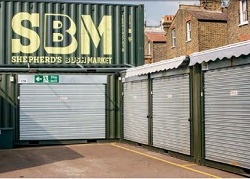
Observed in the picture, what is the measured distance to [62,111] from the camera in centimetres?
1586

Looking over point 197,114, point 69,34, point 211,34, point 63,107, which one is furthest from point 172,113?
point 211,34

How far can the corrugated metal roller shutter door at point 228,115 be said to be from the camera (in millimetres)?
8906

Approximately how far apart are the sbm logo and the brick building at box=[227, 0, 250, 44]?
12898 millimetres

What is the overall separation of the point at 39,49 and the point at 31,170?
7.37 m

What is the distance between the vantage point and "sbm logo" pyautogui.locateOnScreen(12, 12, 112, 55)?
638 inches

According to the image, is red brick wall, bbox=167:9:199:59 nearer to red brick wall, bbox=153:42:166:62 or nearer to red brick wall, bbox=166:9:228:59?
red brick wall, bbox=166:9:228:59

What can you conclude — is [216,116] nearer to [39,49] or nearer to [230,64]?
[230,64]

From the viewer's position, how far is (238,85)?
9.15 m

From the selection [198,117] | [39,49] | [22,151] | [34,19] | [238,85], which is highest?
[34,19]

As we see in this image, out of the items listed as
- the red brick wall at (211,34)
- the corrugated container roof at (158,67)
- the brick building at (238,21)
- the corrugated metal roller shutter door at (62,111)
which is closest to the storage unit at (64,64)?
the corrugated metal roller shutter door at (62,111)

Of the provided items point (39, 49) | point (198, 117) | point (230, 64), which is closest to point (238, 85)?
point (230, 64)

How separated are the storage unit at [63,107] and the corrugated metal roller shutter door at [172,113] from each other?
3645mm

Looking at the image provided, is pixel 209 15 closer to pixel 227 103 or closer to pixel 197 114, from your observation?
pixel 197 114

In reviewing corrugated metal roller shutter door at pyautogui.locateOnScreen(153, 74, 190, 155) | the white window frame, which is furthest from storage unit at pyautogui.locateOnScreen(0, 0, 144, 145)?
the white window frame
